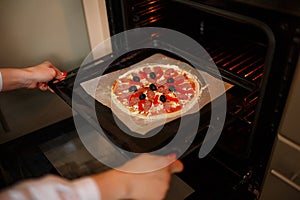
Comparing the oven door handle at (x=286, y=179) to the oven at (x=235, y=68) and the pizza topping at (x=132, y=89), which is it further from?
the pizza topping at (x=132, y=89)

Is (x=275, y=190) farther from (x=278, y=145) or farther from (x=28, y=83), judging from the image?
(x=28, y=83)

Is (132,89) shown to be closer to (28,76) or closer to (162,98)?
(162,98)

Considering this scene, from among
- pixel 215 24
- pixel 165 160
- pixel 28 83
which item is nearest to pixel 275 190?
pixel 165 160

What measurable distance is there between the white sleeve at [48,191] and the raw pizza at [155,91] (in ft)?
1.13

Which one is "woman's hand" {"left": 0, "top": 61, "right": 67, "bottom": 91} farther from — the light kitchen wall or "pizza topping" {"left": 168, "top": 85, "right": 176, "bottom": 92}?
"pizza topping" {"left": 168, "top": 85, "right": 176, "bottom": 92}

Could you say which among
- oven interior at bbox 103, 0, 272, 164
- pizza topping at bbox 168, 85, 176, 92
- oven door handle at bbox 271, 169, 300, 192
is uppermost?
oven interior at bbox 103, 0, 272, 164

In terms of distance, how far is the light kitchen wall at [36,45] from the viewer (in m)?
1.11

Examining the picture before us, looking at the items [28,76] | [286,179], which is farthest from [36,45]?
[286,179]

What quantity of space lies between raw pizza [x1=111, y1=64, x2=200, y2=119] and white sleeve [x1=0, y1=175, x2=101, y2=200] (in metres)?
0.34

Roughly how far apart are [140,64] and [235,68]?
1.14 feet

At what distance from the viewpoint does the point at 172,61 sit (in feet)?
3.77

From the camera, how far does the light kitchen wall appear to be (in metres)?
1.11

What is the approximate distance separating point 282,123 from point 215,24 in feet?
1.99

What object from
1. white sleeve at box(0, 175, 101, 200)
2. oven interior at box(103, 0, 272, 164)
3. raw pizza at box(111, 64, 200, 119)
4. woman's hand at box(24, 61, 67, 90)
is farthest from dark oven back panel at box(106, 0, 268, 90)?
white sleeve at box(0, 175, 101, 200)
